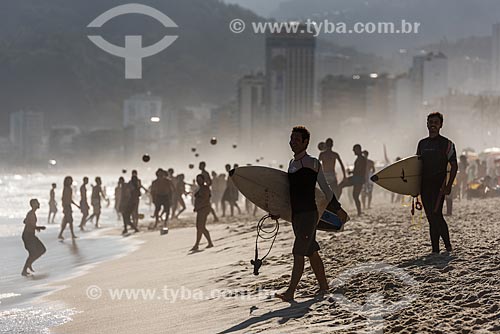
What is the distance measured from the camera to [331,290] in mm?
7074

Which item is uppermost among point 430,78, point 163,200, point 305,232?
point 430,78

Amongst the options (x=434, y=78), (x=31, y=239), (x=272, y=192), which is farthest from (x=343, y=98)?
(x=272, y=192)

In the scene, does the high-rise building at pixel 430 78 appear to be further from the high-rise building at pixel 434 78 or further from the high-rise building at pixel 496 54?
the high-rise building at pixel 496 54

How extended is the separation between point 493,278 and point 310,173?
184 cm

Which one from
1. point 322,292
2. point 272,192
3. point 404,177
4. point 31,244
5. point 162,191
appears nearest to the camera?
point 322,292

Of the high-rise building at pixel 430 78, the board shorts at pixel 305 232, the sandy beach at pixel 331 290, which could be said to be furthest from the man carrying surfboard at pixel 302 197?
the high-rise building at pixel 430 78

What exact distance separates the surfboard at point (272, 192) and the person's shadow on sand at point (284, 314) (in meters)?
0.81

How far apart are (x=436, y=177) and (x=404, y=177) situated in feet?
1.33

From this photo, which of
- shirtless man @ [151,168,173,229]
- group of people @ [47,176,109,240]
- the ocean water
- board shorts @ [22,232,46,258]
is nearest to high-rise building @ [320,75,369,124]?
group of people @ [47,176,109,240]

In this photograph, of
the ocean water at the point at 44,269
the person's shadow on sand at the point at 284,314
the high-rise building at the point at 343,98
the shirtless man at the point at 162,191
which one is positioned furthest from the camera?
the high-rise building at the point at 343,98

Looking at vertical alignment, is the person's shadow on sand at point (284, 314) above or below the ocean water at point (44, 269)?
above

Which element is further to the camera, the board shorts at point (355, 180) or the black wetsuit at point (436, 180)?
the board shorts at point (355, 180)

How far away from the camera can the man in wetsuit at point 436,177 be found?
823cm

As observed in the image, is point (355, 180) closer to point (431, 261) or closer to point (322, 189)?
point (431, 261)
